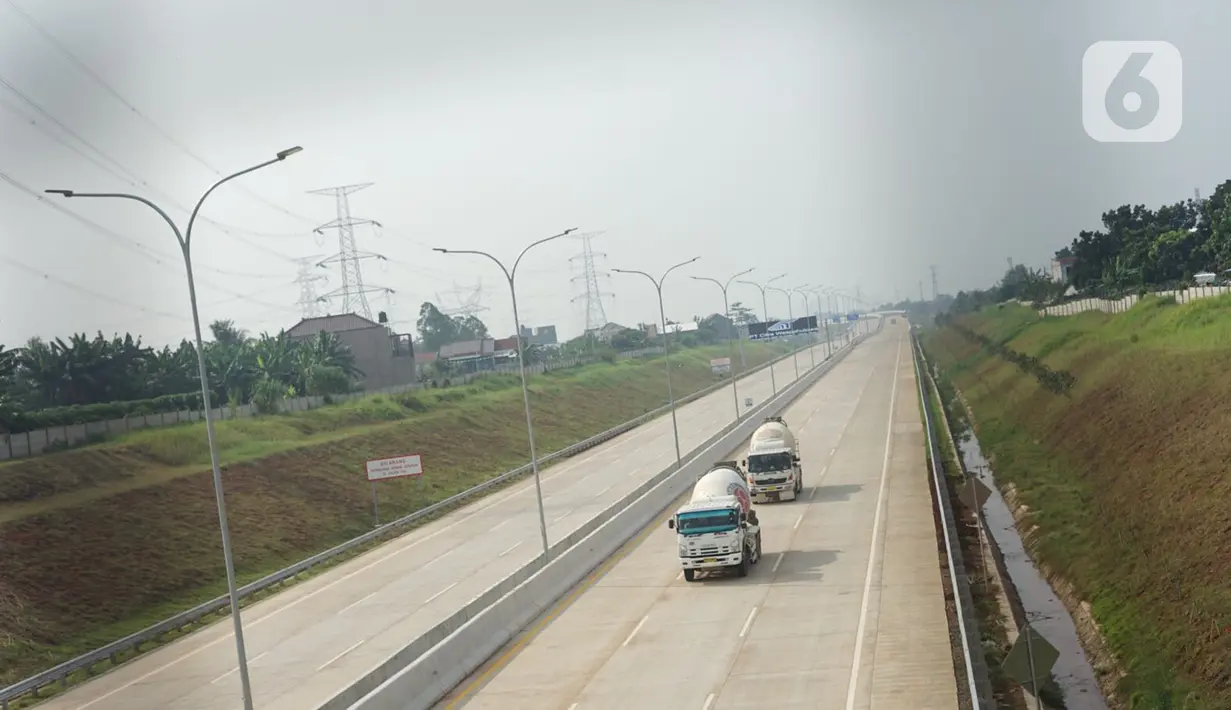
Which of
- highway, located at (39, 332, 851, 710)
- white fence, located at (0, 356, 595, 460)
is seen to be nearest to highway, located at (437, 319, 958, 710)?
highway, located at (39, 332, 851, 710)

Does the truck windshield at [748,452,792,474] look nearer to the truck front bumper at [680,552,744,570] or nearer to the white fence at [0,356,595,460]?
the truck front bumper at [680,552,744,570]

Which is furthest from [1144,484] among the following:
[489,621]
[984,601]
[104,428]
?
[104,428]

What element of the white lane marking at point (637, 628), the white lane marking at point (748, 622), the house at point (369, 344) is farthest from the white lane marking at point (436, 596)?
the house at point (369, 344)

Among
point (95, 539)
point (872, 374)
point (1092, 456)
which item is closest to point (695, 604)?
point (1092, 456)

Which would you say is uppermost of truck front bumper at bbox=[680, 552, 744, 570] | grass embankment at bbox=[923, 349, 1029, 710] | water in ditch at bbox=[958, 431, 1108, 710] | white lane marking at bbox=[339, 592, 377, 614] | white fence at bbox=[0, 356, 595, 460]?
white fence at bbox=[0, 356, 595, 460]

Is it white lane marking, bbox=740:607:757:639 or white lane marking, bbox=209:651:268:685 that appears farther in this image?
white lane marking, bbox=209:651:268:685

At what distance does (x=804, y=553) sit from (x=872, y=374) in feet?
339

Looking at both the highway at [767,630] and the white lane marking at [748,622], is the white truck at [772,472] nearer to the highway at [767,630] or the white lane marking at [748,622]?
the highway at [767,630]

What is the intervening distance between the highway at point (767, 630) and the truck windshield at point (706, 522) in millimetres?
1635

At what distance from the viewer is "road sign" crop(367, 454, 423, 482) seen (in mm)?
63750

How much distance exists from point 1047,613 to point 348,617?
22.0 m

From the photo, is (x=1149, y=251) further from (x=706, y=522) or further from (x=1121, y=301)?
(x=706, y=522)

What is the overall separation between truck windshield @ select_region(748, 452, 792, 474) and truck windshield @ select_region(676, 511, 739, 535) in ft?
52.5

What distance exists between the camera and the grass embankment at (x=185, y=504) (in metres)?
46.5
